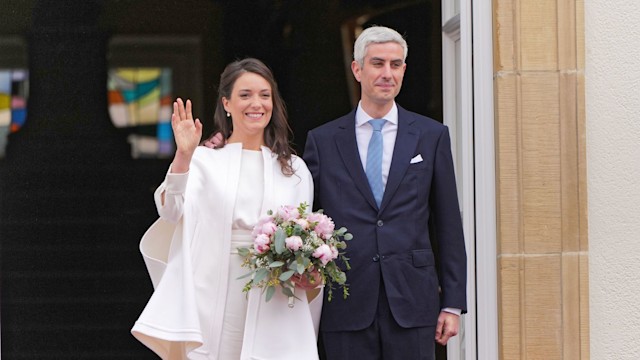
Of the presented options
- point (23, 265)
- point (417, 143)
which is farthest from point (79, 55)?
point (417, 143)

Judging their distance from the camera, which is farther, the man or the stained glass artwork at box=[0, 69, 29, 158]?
the stained glass artwork at box=[0, 69, 29, 158]

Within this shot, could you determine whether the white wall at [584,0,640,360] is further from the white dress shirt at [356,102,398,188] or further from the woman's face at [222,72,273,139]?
the woman's face at [222,72,273,139]

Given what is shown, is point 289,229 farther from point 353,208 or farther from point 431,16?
point 431,16

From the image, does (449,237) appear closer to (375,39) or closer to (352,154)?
(352,154)

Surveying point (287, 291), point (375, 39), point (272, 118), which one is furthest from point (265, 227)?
point (375, 39)

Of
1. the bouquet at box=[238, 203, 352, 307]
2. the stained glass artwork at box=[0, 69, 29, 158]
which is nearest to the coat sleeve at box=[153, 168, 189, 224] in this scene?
the bouquet at box=[238, 203, 352, 307]

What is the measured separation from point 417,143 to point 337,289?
27.1 inches

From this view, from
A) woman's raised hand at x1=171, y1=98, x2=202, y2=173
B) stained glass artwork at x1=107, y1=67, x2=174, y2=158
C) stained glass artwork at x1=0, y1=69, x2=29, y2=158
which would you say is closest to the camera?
woman's raised hand at x1=171, y1=98, x2=202, y2=173

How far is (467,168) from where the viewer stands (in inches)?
290

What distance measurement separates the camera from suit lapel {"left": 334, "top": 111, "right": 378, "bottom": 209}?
622 centimetres

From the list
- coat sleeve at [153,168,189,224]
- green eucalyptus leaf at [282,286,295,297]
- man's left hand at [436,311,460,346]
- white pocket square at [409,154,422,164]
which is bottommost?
man's left hand at [436,311,460,346]

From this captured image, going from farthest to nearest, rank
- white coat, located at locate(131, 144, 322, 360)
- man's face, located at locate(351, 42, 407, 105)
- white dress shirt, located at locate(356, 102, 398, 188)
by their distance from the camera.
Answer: white dress shirt, located at locate(356, 102, 398, 188), man's face, located at locate(351, 42, 407, 105), white coat, located at locate(131, 144, 322, 360)

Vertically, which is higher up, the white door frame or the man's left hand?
the white door frame

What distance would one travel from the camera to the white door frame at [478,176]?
725 cm
